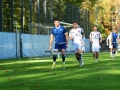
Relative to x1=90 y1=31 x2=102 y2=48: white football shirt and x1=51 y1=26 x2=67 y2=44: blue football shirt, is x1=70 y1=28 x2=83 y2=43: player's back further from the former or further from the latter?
x1=90 y1=31 x2=102 y2=48: white football shirt

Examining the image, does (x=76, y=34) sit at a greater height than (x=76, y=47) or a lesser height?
greater

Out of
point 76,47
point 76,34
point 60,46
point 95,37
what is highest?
point 76,34

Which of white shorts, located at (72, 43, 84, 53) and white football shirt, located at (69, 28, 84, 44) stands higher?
white football shirt, located at (69, 28, 84, 44)

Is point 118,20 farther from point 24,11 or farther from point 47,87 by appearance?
point 47,87

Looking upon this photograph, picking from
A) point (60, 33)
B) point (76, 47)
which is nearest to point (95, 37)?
point (76, 47)

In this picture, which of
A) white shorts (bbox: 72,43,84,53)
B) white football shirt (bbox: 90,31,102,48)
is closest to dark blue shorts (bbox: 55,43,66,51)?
white shorts (bbox: 72,43,84,53)

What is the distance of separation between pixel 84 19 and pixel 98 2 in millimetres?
26448

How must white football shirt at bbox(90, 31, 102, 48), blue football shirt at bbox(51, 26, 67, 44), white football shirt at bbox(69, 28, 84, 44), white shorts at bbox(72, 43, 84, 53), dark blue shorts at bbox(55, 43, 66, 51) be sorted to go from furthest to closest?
white football shirt at bbox(90, 31, 102, 48) → white football shirt at bbox(69, 28, 84, 44) → white shorts at bbox(72, 43, 84, 53) → dark blue shorts at bbox(55, 43, 66, 51) → blue football shirt at bbox(51, 26, 67, 44)

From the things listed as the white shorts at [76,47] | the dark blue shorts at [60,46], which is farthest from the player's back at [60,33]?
the white shorts at [76,47]

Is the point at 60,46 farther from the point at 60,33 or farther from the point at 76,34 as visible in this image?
the point at 76,34

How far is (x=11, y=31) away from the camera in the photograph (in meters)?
38.3

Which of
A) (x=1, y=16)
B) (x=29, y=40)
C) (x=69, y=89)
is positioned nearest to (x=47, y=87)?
(x=69, y=89)

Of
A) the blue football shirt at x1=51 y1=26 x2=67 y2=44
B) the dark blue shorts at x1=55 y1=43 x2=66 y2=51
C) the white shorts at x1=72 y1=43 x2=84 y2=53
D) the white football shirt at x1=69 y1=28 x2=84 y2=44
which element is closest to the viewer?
the blue football shirt at x1=51 y1=26 x2=67 y2=44

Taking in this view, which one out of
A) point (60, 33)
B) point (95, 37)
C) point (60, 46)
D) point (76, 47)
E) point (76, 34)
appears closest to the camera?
point (60, 33)
